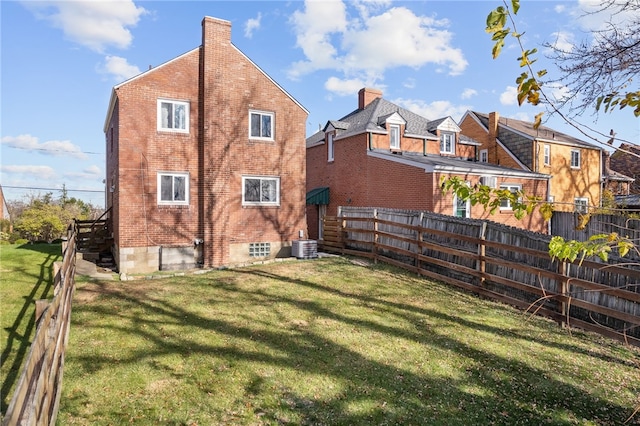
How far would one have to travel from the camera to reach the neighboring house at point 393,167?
65.5ft

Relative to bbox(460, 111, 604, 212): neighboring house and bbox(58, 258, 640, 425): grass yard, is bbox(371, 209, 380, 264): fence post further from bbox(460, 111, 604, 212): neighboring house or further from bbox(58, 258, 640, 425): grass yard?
bbox(460, 111, 604, 212): neighboring house

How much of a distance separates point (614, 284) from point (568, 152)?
87.1 ft

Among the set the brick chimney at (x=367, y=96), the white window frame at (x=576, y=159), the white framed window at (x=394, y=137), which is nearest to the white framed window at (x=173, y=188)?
the white framed window at (x=394, y=137)

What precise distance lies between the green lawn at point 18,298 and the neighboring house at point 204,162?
9.67 ft

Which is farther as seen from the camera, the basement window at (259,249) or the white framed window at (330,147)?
the white framed window at (330,147)

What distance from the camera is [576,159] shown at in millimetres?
30156

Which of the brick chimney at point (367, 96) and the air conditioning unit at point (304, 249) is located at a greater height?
the brick chimney at point (367, 96)

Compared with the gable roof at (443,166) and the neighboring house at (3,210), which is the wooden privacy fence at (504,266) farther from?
the neighboring house at (3,210)

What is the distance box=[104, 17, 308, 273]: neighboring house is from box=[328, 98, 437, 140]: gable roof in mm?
6993

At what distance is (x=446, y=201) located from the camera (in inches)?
768

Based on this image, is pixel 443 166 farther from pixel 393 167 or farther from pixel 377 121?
pixel 377 121

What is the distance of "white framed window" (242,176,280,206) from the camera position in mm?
17062

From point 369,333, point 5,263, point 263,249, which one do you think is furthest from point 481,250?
point 5,263

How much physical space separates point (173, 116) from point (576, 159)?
30371 mm
